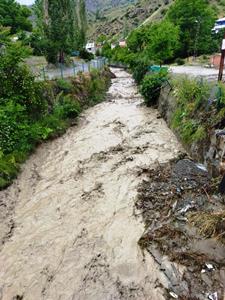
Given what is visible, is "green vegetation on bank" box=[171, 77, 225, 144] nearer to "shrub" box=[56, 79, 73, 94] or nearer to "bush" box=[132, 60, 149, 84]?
"shrub" box=[56, 79, 73, 94]

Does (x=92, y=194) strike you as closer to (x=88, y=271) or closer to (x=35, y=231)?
(x=35, y=231)

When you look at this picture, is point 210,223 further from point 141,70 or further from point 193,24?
point 193,24

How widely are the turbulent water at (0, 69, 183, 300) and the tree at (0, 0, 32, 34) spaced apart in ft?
98.7

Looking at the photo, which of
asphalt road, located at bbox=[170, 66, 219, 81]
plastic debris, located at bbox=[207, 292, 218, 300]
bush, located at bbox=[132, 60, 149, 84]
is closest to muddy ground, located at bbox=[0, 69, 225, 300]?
plastic debris, located at bbox=[207, 292, 218, 300]

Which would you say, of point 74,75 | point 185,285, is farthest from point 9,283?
point 74,75

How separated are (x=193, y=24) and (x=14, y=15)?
27.5 meters

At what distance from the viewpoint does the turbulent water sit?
17.9ft

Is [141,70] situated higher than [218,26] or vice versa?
[218,26]

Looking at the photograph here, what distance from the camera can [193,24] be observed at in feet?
142

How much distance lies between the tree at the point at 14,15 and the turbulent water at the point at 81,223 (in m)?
30.1

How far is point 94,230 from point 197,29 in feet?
143

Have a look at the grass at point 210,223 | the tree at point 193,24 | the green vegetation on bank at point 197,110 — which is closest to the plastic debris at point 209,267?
the grass at point 210,223

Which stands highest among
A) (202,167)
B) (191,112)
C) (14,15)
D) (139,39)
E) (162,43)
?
(14,15)

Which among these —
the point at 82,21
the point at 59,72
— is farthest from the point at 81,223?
the point at 82,21
